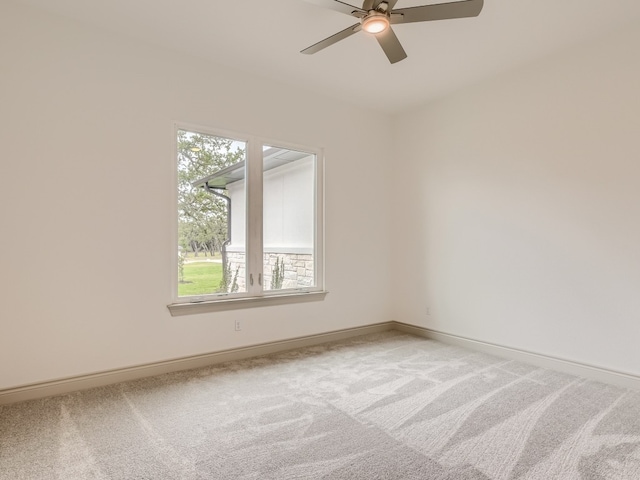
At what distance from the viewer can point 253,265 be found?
3.85 m

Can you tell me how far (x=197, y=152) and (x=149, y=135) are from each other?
1.51 feet

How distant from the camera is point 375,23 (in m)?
2.32

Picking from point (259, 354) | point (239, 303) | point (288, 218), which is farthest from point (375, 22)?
point (259, 354)

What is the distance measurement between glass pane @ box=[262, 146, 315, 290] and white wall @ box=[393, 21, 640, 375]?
1395mm

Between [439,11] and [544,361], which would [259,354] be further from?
[439,11]

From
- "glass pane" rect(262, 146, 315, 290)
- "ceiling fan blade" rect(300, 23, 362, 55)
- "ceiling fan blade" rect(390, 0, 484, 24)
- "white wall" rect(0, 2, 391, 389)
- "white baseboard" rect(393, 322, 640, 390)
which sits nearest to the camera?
"ceiling fan blade" rect(390, 0, 484, 24)

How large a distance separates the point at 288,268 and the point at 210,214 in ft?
3.55

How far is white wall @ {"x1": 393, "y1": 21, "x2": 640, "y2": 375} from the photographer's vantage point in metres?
3.02

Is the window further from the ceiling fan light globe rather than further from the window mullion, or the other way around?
the ceiling fan light globe

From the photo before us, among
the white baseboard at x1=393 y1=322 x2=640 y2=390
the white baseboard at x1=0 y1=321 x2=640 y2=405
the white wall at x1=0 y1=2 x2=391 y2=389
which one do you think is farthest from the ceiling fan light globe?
the white baseboard at x1=393 y1=322 x2=640 y2=390

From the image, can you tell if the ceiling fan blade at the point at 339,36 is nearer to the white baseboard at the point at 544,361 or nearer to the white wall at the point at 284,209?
the white wall at the point at 284,209

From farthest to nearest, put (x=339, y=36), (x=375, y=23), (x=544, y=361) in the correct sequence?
(x=544, y=361)
(x=339, y=36)
(x=375, y=23)

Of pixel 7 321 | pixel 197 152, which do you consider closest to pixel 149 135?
pixel 197 152

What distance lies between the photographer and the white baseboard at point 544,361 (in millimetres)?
2992
